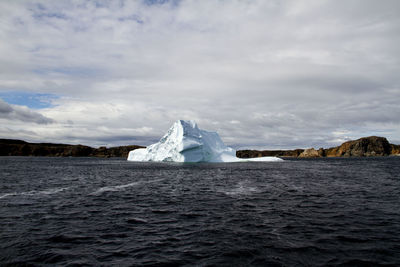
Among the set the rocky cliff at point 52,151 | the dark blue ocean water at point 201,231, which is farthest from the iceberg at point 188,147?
the rocky cliff at point 52,151

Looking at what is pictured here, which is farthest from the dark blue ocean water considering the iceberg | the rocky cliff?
the rocky cliff

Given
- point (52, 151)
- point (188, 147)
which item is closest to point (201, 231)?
point (188, 147)

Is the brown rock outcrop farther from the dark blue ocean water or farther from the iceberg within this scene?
the dark blue ocean water

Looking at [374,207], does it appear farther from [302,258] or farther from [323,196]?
[302,258]

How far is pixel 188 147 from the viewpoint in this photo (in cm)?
5547

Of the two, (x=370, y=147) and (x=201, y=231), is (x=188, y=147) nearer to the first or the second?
(x=201, y=231)

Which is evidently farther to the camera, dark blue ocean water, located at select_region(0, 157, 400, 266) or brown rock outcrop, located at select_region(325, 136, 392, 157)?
brown rock outcrop, located at select_region(325, 136, 392, 157)

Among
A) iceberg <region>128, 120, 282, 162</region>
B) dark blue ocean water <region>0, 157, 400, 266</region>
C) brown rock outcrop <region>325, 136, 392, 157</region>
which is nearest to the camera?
dark blue ocean water <region>0, 157, 400, 266</region>

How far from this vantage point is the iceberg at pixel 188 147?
56219 millimetres

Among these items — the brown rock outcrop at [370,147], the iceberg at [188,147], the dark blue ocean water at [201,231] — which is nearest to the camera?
the dark blue ocean water at [201,231]

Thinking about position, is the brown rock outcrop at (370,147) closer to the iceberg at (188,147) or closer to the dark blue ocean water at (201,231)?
the iceberg at (188,147)

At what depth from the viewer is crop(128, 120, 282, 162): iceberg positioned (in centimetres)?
5622

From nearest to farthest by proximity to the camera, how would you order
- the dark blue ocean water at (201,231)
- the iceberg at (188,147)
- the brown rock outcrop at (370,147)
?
the dark blue ocean water at (201,231)
the iceberg at (188,147)
the brown rock outcrop at (370,147)

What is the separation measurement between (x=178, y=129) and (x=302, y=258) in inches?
2015
